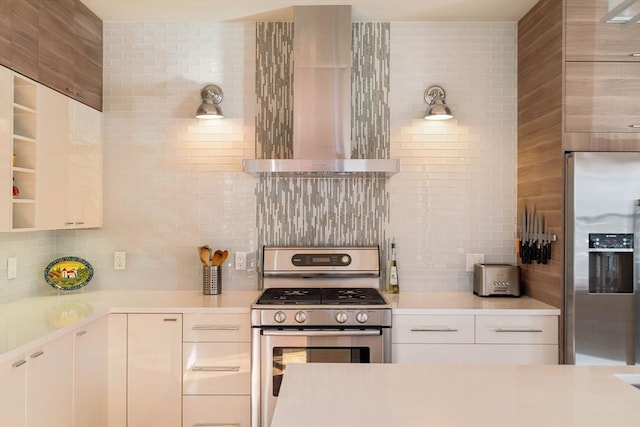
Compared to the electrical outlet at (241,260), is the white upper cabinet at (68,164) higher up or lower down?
higher up

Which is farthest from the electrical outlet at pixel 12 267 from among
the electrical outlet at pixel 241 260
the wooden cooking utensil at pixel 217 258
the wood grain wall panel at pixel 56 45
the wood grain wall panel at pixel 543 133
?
the wood grain wall panel at pixel 543 133

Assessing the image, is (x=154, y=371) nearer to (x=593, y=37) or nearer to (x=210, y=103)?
(x=210, y=103)

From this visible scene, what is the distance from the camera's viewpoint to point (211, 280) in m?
3.12

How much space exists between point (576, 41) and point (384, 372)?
83.6 inches

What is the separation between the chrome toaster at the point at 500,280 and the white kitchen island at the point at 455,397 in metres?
1.39

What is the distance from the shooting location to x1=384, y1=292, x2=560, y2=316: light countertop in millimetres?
2707

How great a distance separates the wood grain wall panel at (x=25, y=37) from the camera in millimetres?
2314

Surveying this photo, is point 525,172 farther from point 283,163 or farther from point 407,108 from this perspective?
point 283,163

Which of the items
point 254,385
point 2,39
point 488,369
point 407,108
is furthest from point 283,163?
point 488,369

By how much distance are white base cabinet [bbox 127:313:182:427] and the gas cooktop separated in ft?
1.78

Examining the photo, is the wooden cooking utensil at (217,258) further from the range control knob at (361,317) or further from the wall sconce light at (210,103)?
the range control knob at (361,317)

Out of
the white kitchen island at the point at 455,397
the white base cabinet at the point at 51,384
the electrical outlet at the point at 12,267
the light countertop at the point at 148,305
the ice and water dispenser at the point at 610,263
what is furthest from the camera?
the electrical outlet at the point at 12,267

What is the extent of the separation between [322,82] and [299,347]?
1606mm

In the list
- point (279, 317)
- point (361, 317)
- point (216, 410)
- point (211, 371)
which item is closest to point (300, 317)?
point (279, 317)
